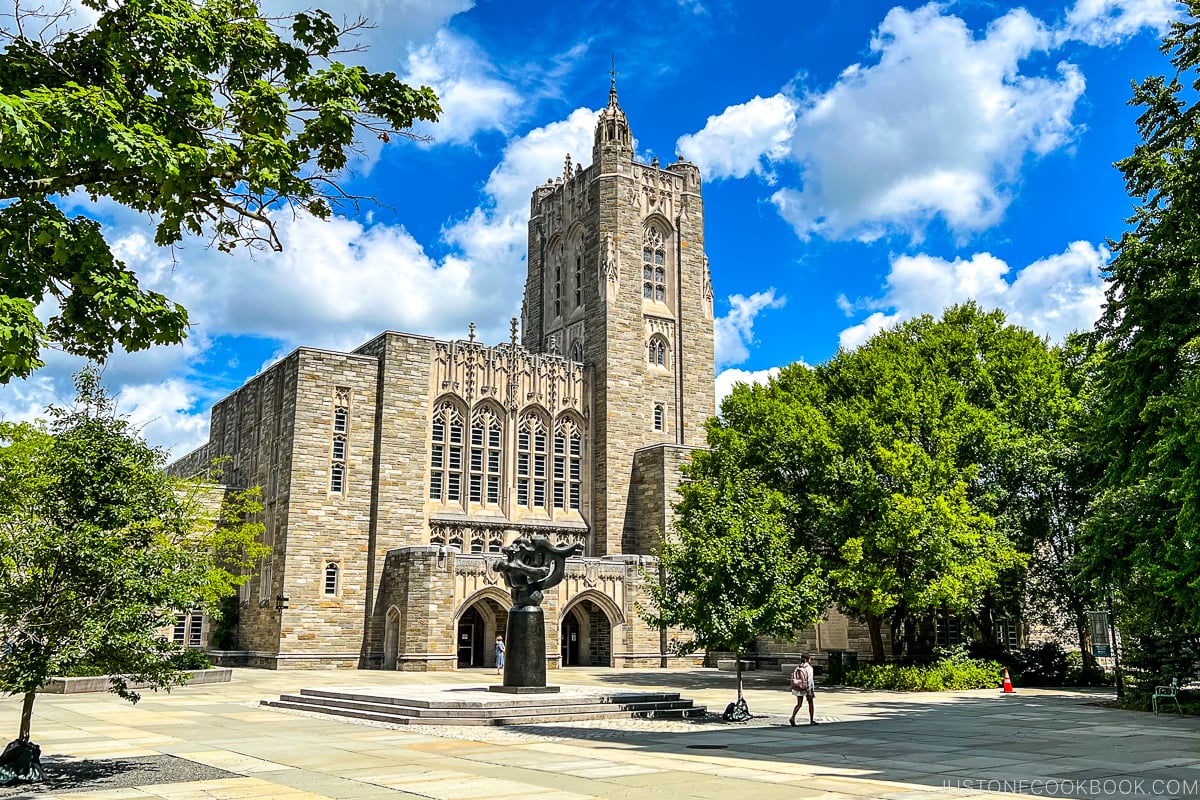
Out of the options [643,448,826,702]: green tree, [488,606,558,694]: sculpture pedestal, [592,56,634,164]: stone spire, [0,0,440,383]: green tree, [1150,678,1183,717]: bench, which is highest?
[592,56,634,164]: stone spire

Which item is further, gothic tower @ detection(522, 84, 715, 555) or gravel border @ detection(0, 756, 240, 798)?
gothic tower @ detection(522, 84, 715, 555)

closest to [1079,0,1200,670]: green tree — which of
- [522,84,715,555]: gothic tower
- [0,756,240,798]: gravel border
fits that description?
[0,756,240,798]: gravel border

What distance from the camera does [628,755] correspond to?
15.4 m

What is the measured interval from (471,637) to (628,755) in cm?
3053

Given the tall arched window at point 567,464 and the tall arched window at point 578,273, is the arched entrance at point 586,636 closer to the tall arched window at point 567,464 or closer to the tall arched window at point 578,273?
the tall arched window at point 567,464

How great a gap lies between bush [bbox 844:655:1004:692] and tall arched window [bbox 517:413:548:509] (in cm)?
1945

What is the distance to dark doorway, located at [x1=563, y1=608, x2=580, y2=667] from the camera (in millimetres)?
45781

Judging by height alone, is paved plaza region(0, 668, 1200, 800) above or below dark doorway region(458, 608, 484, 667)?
below

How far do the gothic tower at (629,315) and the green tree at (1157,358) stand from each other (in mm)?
27886

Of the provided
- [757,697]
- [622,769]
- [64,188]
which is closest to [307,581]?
[757,697]

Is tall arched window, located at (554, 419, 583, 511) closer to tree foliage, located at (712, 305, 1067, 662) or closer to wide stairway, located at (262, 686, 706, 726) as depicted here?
tree foliage, located at (712, 305, 1067, 662)

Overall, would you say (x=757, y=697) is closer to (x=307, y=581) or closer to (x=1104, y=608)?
(x=1104, y=608)

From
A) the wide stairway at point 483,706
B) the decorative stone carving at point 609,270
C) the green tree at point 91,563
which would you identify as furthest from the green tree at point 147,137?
the decorative stone carving at point 609,270

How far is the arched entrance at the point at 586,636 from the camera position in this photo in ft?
147
